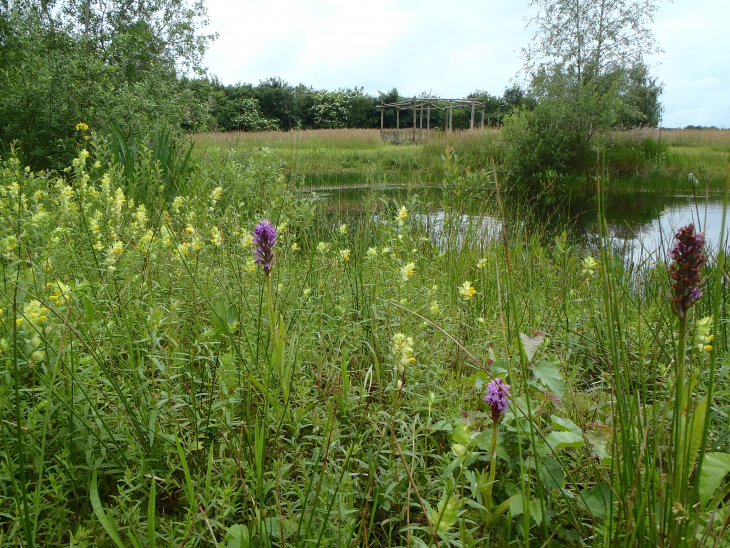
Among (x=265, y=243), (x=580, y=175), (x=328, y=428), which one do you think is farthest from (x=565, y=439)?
(x=580, y=175)

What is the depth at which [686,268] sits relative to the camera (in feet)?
2.04

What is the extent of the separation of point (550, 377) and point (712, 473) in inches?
14.5

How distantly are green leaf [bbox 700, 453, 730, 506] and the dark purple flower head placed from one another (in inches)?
17.5

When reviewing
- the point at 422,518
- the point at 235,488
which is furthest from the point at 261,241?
the point at 422,518

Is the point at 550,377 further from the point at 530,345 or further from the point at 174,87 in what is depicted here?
the point at 174,87

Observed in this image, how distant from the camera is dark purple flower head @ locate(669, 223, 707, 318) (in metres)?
0.61

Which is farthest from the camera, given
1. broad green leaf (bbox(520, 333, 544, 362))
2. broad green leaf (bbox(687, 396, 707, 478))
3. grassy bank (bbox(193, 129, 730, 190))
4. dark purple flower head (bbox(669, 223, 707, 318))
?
grassy bank (bbox(193, 129, 730, 190))

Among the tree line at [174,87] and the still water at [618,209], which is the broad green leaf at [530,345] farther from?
the still water at [618,209]

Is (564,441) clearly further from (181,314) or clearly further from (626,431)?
(181,314)

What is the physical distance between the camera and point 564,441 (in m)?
1.01

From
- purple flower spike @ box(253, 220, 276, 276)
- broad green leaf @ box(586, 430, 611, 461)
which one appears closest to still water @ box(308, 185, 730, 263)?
purple flower spike @ box(253, 220, 276, 276)

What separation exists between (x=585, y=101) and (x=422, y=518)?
17438mm

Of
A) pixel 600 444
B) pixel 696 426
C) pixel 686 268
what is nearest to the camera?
pixel 686 268

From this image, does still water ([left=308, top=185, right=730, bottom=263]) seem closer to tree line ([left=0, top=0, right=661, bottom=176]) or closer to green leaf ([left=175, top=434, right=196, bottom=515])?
tree line ([left=0, top=0, right=661, bottom=176])
